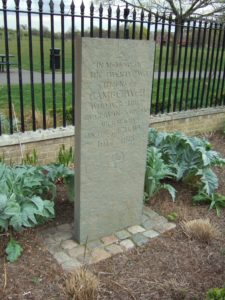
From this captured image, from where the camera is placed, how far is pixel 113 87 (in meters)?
2.88

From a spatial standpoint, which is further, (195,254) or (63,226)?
(63,226)

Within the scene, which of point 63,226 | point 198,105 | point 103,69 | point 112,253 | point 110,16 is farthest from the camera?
point 198,105

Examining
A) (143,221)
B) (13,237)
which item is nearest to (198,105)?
(143,221)

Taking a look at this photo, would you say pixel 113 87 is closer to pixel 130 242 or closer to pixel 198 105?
pixel 130 242

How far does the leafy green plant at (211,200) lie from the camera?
3.93 m

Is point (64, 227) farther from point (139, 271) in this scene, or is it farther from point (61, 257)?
point (139, 271)

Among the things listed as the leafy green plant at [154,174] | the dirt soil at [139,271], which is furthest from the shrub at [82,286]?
the leafy green plant at [154,174]

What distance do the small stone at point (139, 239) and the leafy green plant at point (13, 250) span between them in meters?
1.06

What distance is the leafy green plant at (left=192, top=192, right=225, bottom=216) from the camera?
393 cm

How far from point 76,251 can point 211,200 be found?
5.86ft

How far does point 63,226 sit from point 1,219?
0.73 metres

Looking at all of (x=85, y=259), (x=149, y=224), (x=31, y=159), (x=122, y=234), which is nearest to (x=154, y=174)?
(x=149, y=224)

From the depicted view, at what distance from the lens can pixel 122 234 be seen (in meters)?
3.38

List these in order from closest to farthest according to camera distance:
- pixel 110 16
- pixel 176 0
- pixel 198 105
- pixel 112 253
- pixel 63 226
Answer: pixel 112 253, pixel 63 226, pixel 110 16, pixel 198 105, pixel 176 0
